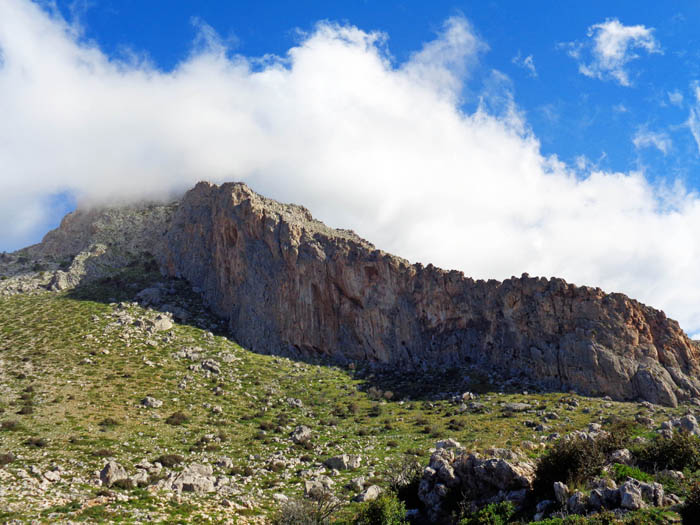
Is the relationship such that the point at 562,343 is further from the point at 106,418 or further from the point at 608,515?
the point at 106,418

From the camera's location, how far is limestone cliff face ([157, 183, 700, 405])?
204 ft

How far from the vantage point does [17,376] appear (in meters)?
45.1

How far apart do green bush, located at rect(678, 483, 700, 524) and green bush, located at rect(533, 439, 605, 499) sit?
4.56m

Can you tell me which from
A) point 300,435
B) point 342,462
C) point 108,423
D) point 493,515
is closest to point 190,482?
point 342,462

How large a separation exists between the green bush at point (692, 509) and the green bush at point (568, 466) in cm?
456

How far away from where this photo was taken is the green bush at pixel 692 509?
1467cm

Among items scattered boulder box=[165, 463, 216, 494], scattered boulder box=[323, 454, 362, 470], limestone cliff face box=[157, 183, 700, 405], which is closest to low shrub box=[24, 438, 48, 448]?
scattered boulder box=[165, 463, 216, 494]

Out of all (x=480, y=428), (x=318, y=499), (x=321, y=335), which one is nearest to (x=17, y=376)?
(x=318, y=499)

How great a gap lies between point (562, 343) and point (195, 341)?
55.6 metres

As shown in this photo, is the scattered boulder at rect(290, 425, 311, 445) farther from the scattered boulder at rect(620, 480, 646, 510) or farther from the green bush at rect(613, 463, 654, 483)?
the scattered boulder at rect(620, 480, 646, 510)

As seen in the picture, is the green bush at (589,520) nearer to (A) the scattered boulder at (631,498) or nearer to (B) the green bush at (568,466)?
(A) the scattered boulder at (631,498)

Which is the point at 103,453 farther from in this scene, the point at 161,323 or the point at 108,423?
the point at 161,323

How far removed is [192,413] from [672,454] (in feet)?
135

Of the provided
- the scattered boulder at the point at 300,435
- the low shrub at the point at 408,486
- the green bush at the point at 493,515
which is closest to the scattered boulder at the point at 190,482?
the scattered boulder at the point at 300,435
